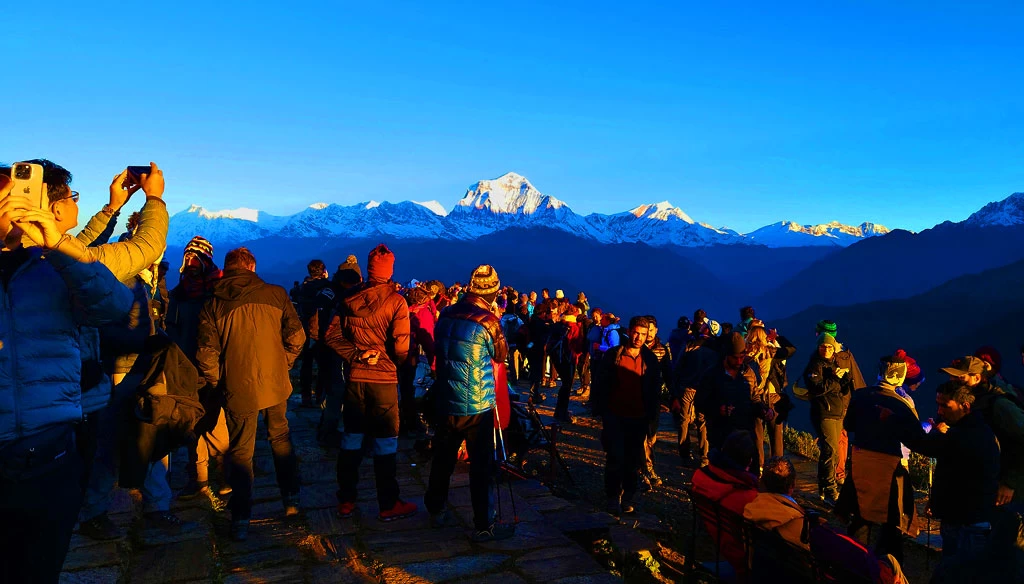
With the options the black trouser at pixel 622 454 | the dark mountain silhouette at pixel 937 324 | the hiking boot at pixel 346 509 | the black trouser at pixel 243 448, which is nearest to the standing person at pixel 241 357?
the black trouser at pixel 243 448

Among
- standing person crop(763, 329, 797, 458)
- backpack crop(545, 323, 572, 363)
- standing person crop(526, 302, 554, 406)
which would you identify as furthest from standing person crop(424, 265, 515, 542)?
standing person crop(526, 302, 554, 406)

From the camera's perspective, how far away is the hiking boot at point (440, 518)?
14.0ft

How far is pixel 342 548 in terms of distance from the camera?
12.7 ft

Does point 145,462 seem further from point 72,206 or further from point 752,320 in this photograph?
point 752,320

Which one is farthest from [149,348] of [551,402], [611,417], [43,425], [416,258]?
[416,258]

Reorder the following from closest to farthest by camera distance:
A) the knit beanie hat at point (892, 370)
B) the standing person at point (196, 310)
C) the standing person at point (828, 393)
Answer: the standing person at point (196, 310), the knit beanie hat at point (892, 370), the standing person at point (828, 393)

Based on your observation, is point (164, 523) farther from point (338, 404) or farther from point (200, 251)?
point (338, 404)

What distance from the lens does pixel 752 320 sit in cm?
757

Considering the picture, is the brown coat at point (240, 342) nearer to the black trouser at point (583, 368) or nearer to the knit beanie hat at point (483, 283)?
the knit beanie hat at point (483, 283)

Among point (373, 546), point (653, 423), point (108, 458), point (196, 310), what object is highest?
point (196, 310)

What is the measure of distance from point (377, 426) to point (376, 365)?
464mm

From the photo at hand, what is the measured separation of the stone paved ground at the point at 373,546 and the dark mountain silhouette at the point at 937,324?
82.3 meters

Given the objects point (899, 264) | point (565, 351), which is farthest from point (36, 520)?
point (899, 264)

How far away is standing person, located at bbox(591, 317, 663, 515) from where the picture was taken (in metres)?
5.24
